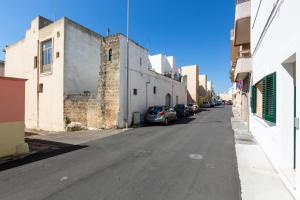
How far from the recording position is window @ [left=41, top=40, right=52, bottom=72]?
18.2 m

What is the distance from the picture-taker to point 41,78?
61.7 ft

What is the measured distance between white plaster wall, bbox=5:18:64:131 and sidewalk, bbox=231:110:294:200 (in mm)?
15457

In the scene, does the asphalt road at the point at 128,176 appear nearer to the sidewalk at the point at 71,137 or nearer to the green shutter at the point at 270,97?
the green shutter at the point at 270,97

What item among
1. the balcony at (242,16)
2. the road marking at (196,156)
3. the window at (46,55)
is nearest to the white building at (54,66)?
the window at (46,55)

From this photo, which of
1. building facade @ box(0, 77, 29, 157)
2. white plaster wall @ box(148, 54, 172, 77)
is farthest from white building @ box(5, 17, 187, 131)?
white plaster wall @ box(148, 54, 172, 77)

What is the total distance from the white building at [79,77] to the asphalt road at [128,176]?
775 cm

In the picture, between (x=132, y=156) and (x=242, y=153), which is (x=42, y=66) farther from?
(x=242, y=153)

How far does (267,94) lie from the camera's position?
6062mm

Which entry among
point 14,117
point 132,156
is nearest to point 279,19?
point 132,156

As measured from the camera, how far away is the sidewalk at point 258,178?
12.0 feet

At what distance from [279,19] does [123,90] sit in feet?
37.3

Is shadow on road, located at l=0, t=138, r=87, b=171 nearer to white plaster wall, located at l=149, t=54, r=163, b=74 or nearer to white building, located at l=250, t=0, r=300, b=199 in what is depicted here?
white building, located at l=250, t=0, r=300, b=199

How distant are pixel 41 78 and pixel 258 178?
2041cm

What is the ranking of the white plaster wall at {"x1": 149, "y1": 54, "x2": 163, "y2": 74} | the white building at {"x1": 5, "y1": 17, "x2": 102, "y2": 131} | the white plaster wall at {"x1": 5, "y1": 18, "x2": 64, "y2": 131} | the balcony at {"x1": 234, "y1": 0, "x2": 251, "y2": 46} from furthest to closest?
the white plaster wall at {"x1": 149, "y1": 54, "x2": 163, "y2": 74}
the white plaster wall at {"x1": 5, "y1": 18, "x2": 64, "y2": 131}
the white building at {"x1": 5, "y1": 17, "x2": 102, "y2": 131}
the balcony at {"x1": 234, "y1": 0, "x2": 251, "y2": 46}
